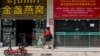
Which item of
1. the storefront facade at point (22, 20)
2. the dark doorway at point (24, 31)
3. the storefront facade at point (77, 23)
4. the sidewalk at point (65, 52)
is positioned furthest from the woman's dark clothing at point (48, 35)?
the dark doorway at point (24, 31)

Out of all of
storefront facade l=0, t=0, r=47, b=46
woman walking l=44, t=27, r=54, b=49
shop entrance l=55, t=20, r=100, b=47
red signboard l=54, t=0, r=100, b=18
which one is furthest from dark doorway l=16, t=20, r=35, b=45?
red signboard l=54, t=0, r=100, b=18

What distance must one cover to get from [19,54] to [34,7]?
436 cm

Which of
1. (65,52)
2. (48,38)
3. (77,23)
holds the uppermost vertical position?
(77,23)

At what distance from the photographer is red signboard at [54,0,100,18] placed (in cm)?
2484

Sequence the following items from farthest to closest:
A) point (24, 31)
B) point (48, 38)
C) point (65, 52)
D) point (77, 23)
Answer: point (24, 31) → point (77, 23) → point (48, 38) → point (65, 52)

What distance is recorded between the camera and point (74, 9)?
24.9 metres

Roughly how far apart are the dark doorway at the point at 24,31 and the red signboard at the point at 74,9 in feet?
6.51

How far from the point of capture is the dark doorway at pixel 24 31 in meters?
25.4

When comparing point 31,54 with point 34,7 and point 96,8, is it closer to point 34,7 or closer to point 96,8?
point 34,7

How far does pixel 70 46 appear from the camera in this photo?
82.6ft

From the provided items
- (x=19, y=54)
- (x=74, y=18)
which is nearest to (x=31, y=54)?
(x=19, y=54)

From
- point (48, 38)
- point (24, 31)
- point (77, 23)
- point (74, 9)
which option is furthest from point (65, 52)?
point (24, 31)

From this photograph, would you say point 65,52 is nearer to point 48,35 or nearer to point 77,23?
point 48,35

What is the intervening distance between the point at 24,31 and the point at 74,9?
379 cm
